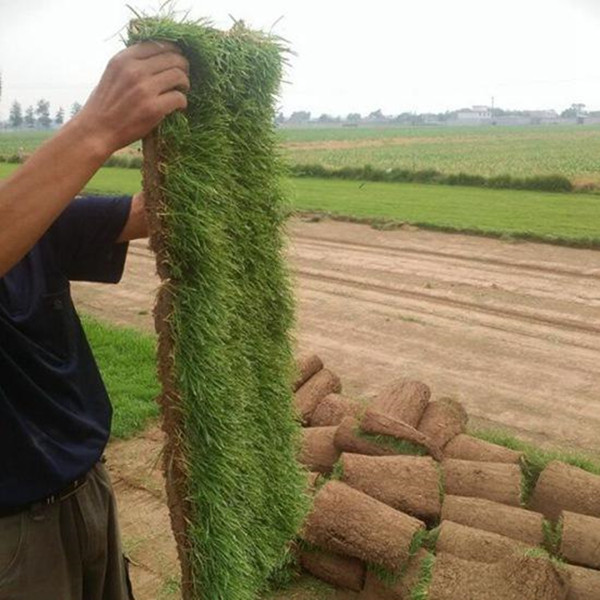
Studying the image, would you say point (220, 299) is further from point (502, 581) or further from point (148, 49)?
point (502, 581)

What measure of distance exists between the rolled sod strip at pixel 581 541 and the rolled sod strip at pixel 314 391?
2.44 m

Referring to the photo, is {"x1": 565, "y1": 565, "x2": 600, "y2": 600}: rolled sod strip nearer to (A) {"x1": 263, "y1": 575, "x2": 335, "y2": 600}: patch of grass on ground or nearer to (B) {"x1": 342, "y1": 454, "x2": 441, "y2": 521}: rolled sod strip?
(B) {"x1": 342, "y1": 454, "x2": 441, "y2": 521}: rolled sod strip

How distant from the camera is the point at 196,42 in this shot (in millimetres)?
2215

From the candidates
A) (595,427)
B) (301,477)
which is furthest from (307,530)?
(595,427)

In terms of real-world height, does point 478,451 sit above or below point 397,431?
below

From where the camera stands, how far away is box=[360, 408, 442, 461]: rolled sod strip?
5.27m

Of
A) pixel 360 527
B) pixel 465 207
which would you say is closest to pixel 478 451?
pixel 360 527

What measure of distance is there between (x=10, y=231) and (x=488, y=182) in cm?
2660

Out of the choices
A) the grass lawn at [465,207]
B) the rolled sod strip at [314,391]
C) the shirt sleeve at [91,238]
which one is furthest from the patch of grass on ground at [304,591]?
the grass lawn at [465,207]

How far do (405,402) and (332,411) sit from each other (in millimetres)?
640

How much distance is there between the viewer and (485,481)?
4.89 meters

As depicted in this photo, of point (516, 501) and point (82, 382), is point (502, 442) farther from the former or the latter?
point (82, 382)

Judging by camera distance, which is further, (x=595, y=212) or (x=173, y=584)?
(x=595, y=212)

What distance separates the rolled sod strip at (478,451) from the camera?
529 centimetres
